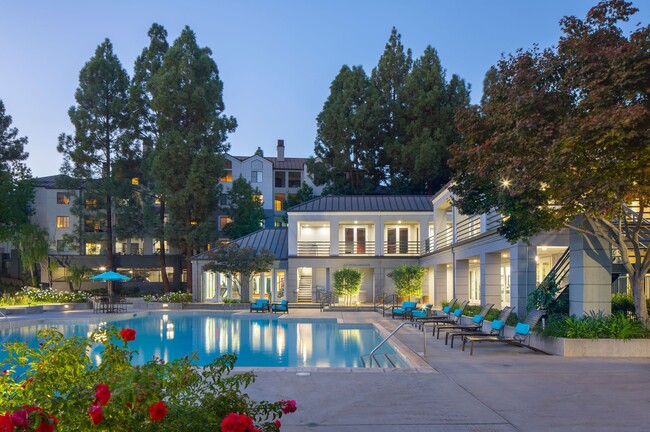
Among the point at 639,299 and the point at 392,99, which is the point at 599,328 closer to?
the point at 639,299

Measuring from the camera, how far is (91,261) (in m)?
46.7

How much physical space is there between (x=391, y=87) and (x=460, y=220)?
2793 centimetres

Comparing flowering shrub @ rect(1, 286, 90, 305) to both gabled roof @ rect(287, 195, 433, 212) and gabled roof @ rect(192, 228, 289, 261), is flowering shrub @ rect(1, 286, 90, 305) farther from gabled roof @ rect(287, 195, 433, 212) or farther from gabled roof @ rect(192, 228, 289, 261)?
gabled roof @ rect(287, 195, 433, 212)

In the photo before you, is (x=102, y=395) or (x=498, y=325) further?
(x=498, y=325)

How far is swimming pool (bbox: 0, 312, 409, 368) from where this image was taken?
1520 centimetres

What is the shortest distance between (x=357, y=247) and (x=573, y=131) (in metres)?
26.2

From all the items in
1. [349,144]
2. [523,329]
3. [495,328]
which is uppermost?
[349,144]

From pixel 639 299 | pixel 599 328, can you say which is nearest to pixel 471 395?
pixel 599 328

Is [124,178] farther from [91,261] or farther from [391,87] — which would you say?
[391,87]

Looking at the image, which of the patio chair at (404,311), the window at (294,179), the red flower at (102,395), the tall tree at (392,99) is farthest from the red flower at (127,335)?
the window at (294,179)

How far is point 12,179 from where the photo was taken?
45812 millimetres

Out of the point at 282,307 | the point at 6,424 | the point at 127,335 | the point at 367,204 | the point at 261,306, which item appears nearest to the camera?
the point at 6,424

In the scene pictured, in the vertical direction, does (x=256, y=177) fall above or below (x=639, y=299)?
above

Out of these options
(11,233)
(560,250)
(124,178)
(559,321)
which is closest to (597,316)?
(559,321)
